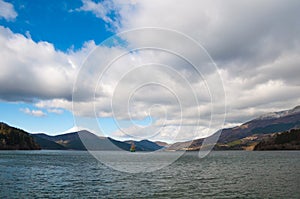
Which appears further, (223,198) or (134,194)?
(134,194)

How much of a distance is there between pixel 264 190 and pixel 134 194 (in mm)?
25722

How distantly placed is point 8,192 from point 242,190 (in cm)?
4589

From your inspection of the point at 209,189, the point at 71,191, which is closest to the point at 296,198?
the point at 209,189

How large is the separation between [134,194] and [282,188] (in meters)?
30.5

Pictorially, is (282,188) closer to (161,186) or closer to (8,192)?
(161,186)

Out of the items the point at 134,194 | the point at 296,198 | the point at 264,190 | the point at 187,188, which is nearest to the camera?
the point at 296,198

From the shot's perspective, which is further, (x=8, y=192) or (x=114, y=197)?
(x=8, y=192)

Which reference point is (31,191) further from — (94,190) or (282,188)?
(282,188)

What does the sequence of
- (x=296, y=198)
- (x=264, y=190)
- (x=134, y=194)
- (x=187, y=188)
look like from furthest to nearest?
1. (x=187, y=188)
2. (x=264, y=190)
3. (x=134, y=194)
4. (x=296, y=198)

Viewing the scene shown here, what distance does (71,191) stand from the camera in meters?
56.3

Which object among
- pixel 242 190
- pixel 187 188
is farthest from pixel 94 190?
pixel 242 190

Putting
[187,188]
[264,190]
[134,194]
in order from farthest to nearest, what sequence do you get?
1. [187,188]
2. [264,190]
3. [134,194]

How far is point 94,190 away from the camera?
187 feet

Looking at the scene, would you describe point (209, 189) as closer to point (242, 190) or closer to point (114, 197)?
point (242, 190)
